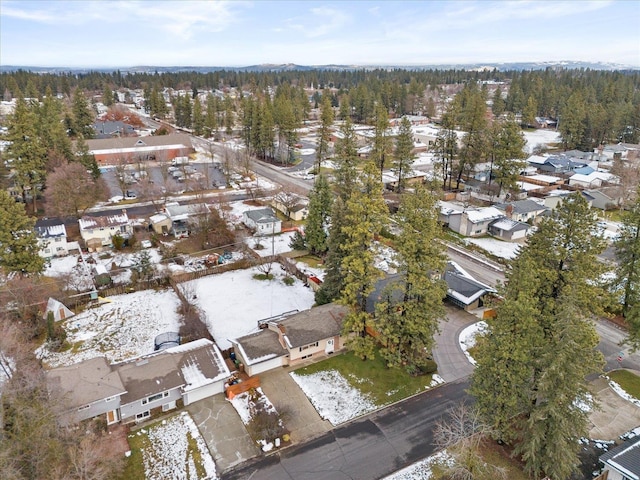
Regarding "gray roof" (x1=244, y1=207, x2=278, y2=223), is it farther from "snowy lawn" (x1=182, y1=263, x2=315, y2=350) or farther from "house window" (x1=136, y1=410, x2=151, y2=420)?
"house window" (x1=136, y1=410, x2=151, y2=420)

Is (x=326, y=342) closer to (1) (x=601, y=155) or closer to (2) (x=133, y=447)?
(2) (x=133, y=447)

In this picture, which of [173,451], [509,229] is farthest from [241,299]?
[509,229]

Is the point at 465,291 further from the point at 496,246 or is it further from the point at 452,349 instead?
the point at 496,246

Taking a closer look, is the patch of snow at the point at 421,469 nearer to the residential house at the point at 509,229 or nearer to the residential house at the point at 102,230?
the residential house at the point at 509,229

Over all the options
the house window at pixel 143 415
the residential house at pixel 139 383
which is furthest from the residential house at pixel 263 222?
the house window at pixel 143 415

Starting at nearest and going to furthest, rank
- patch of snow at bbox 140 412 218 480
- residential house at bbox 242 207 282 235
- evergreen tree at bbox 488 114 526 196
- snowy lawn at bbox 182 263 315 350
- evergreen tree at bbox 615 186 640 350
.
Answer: patch of snow at bbox 140 412 218 480 < evergreen tree at bbox 615 186 640 350 < snowy lawn at bbox 182 263 315 350 < residential house at bbox 242 207 282 235 < evergreen tree at bbox 488 114 526 196

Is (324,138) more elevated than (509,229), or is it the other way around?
(324,138)

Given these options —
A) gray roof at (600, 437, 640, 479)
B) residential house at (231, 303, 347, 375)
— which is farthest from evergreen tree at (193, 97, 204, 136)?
gray roof at (600, 437, 640, 479)
